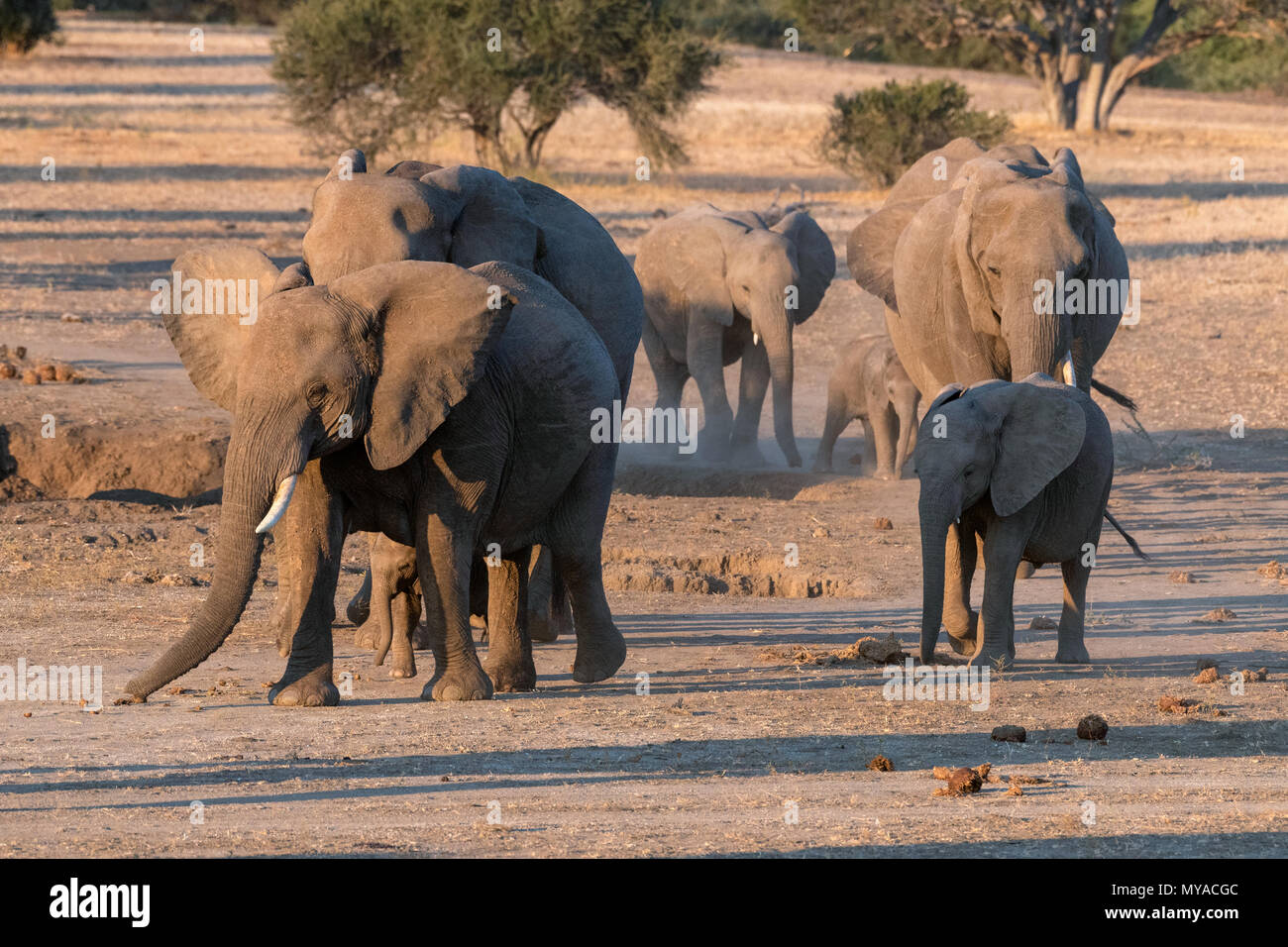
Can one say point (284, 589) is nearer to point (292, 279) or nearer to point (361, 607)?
point (361, 607)

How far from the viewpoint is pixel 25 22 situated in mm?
54219

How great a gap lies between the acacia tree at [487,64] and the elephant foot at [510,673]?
23.5m

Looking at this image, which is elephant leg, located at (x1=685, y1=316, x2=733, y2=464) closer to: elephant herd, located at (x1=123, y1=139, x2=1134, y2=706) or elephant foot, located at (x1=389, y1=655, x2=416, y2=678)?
elephant herd, located at (x1=123, y1=139, x2=1134, y2=706)

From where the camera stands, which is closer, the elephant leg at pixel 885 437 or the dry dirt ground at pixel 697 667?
the dry dirt ground at pixel 697 667

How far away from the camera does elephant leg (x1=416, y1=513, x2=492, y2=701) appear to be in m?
7.29

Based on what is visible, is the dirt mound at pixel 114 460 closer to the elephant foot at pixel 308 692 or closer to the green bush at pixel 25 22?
the elephant foot at pixel 308 692

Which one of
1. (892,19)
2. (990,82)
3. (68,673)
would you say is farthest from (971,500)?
(990,82)

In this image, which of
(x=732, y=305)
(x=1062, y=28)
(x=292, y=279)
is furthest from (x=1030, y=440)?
(x=1062, y=28)

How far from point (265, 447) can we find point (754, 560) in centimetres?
452

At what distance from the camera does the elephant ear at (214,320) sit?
7766 millimetres

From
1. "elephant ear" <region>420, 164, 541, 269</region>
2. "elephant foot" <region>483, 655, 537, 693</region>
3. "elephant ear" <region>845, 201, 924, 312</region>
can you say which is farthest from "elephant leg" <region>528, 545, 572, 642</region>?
"elephant ear" <region>845, 201, 924, 312</region>

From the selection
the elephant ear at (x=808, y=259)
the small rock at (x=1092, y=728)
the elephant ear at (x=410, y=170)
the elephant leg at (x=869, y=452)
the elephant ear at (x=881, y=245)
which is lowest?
the elephant leg at (x=869, y=452)

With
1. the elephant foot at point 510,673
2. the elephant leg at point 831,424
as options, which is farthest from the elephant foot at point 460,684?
the elephant leg at point 831,424

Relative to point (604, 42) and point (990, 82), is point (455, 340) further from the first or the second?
point (990, 82)
